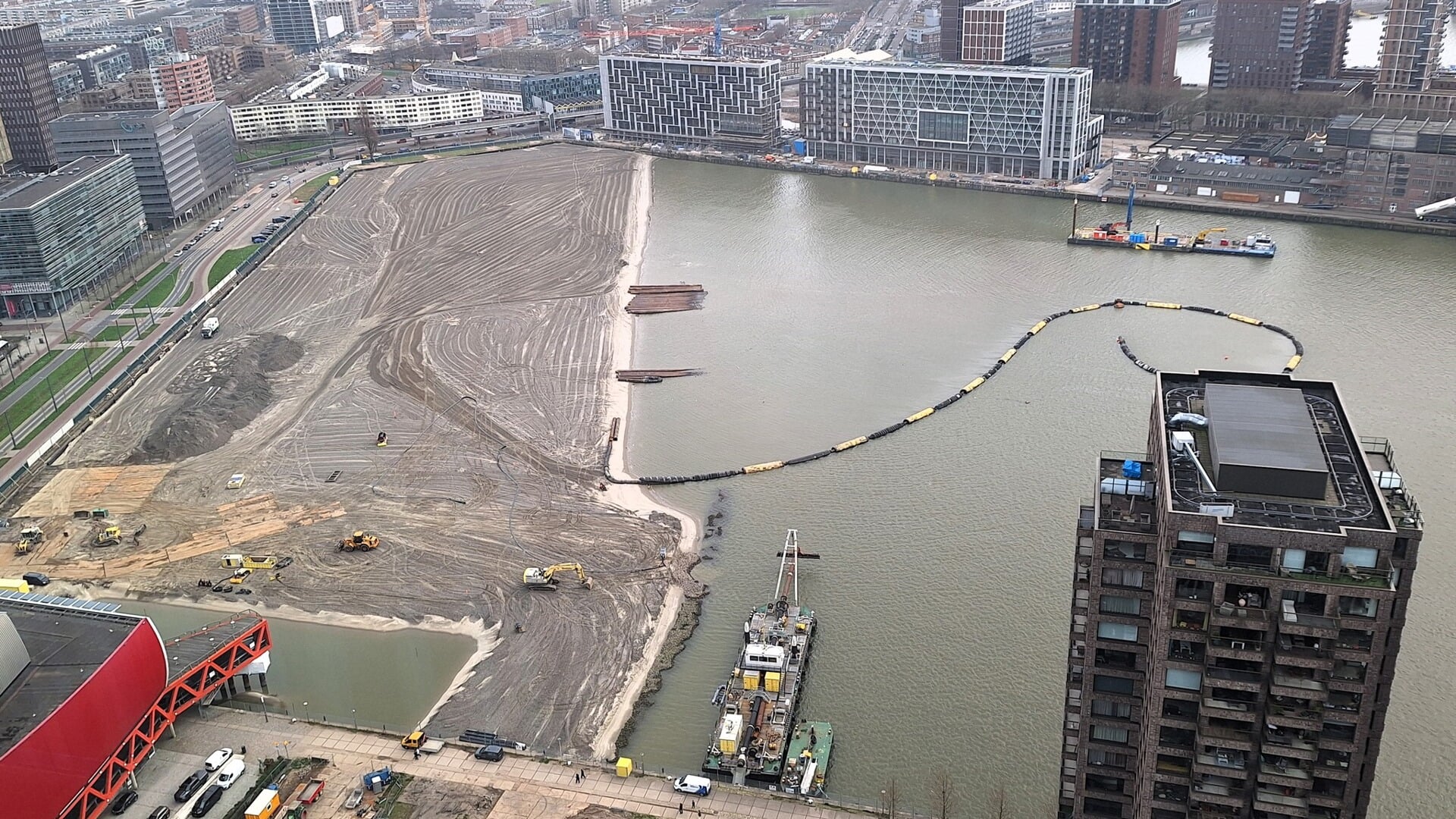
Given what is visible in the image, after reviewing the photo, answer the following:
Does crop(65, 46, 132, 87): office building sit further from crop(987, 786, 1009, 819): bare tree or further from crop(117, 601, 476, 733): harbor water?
crop(987, 786, 1009, 819): bare tree

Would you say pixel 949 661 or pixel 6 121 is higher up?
pixel 6 121

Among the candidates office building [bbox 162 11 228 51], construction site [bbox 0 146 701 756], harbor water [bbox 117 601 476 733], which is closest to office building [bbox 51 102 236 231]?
construction site [bbox 0 146 701 756]

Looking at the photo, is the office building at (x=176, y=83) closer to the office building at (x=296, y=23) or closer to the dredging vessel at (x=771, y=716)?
the office building at (x=296, y=23)

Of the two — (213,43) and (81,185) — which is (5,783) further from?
(213,43)

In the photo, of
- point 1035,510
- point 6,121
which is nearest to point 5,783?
point 1035,510

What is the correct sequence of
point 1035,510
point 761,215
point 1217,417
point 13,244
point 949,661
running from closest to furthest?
point 1217,417, point 949,661, point 1035,510, point 13,244, point 761,215

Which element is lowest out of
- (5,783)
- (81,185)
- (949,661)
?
(949,661)

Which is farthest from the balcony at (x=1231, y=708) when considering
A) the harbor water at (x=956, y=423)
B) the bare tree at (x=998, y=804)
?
the harbor water at (x=956, y=423)
